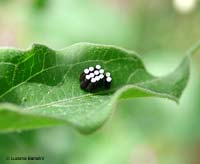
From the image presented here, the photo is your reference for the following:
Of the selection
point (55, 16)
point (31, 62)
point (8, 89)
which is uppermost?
point (55, 16)

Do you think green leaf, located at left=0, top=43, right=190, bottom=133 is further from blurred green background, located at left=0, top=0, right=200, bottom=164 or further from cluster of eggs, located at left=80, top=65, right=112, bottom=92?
blurred green background, located at left=0, top=0, right=200, bottom=164

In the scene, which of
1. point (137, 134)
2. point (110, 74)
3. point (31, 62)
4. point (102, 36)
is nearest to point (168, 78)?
point (110, 74)

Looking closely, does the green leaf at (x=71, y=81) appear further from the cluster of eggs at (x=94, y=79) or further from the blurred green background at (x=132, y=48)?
the blurred green background at (x=132, y=48)

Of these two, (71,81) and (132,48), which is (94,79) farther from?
(132,48)

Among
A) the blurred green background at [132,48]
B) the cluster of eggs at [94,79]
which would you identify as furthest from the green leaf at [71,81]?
the blurred green background at [132,48]

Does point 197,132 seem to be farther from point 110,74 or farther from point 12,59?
point 12,59

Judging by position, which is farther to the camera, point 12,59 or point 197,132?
point 197,132

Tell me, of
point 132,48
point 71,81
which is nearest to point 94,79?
point 71,81
